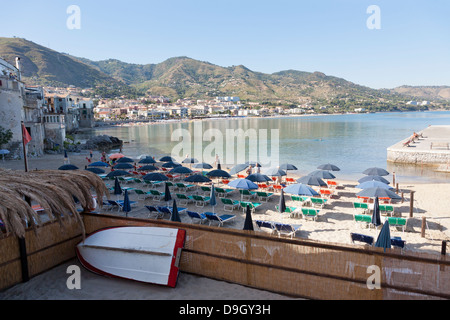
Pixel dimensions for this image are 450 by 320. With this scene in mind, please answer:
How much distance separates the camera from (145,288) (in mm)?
5801

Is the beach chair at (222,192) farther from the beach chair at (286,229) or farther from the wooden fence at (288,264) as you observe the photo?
the wooden fence at (288,264)

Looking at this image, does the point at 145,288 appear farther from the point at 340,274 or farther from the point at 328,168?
the point at 328,168

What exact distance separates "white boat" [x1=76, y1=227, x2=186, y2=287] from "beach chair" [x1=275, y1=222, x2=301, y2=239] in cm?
395

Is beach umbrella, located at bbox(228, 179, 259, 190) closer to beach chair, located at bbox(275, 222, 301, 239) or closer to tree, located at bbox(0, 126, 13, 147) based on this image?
beach chair, located at bbox(275, 222, 301, 239)

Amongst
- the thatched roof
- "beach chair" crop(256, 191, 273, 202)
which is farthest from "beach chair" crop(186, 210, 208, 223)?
"beach chair" crop(256, 191, 273, 202)

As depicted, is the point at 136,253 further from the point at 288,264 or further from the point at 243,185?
the point at 243,185

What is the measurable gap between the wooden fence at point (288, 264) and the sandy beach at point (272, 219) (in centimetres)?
28

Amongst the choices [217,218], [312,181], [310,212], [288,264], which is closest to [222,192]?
[312,181]

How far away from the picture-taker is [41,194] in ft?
19.6

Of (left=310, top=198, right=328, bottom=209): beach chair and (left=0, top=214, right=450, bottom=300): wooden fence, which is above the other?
(left=0, top=214, right=450, bottom=300): wooden fence

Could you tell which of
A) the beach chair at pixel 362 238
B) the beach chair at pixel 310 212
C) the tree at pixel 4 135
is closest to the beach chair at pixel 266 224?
the beach chair at pixel 310 212

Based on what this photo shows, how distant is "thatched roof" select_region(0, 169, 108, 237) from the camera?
5348mm
